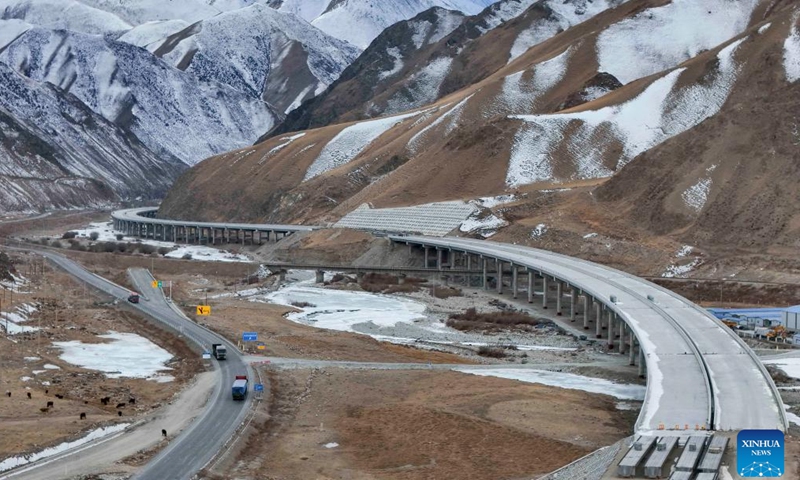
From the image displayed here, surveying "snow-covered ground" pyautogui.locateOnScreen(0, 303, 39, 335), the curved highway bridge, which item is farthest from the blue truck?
"snow-covered ground" pyautogui.locateOnScreen(0, 303, 39, 335)

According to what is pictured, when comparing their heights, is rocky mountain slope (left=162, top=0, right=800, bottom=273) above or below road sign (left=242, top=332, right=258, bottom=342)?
above

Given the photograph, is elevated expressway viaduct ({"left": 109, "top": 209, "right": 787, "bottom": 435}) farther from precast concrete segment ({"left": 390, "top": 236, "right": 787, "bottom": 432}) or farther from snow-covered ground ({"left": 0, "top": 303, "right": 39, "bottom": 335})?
snow-covered ground ({"left": 0, "top": 303, "right": 39, "bottom": 335})

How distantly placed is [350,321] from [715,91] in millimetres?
81235

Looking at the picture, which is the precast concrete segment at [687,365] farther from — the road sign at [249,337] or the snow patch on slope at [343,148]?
the snow patch on slope at [343,148]

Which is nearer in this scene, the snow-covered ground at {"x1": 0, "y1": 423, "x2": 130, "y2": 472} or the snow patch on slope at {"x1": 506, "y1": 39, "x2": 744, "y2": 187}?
the snow-covered ground at {"x1": 0, "y1": 423, "x2": 130, "y2": 472}

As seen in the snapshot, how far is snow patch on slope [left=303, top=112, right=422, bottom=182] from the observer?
187875 mm

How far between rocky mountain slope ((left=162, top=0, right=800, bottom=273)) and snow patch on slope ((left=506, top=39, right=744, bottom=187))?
228mm

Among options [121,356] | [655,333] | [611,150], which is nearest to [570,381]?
[655,333]

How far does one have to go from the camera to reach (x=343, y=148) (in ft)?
634

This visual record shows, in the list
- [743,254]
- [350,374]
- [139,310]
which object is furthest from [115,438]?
[743,254]

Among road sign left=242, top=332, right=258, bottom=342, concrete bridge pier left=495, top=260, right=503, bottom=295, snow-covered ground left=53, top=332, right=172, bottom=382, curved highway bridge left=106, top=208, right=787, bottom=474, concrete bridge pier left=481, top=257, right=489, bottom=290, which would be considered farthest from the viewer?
concrete bridge pier left=481, top=257, right=489, bottom=290

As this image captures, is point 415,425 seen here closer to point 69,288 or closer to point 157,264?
point 69,288

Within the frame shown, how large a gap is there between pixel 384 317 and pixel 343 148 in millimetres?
108198

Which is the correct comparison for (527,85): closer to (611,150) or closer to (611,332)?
(611,150)
